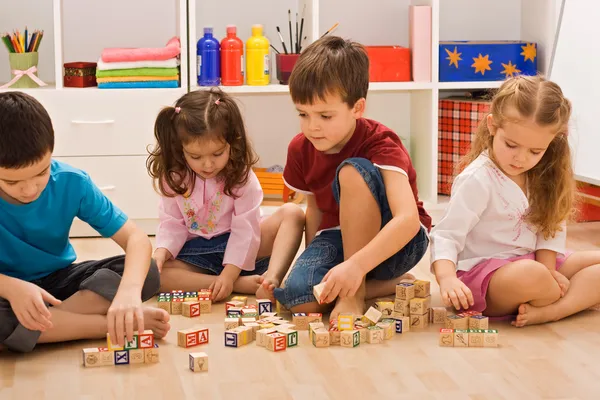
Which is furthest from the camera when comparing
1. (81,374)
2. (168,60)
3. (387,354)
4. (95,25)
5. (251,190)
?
(95,25)

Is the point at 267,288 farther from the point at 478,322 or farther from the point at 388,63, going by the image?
the point at 388,63

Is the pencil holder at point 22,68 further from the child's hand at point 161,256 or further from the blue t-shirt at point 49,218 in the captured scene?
the blue t-shirt at point 49,218

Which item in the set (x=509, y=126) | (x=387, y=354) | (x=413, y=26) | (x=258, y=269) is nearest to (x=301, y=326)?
(x=387, y=354)

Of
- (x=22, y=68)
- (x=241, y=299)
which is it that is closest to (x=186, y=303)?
(x=241, y=299)

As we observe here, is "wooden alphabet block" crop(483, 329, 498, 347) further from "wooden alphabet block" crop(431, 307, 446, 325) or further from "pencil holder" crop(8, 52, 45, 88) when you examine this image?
"pencil holder" crop(8, 52, 45, 88)

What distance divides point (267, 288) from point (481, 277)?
1.52ft

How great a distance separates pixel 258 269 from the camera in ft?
7.09

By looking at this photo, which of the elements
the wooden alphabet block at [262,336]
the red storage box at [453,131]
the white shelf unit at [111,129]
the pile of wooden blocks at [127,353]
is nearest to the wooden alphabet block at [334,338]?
the wooden alphabet block at [262,336]

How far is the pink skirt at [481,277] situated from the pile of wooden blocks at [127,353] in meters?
0.67

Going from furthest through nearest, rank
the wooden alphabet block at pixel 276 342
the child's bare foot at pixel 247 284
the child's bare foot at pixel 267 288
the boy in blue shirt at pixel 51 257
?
the child's bare foot at pixel 247 284 → the child's bare foot at pixel 267 288 → the wooden alphabet block at pixel 276 342 → the boy in blue shirt at pixel 51 257

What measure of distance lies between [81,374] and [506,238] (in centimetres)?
92

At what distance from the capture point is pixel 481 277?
1.84 metres

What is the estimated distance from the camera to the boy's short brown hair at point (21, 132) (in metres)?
1.51

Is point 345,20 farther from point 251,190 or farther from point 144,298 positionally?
point 144,298
